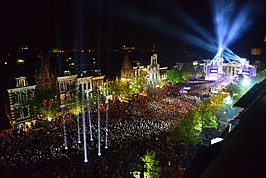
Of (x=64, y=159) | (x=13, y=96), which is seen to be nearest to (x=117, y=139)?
(x=64, y=159)

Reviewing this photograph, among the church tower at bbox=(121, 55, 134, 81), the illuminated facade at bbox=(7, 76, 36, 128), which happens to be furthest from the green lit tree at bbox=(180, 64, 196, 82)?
the illuminated facade at bbox=(7, 76, 36, 128)

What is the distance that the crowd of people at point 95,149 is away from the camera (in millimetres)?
17000

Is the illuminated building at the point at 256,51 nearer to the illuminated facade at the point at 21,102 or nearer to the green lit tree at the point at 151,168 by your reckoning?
the green lit tree at the point at 151,168

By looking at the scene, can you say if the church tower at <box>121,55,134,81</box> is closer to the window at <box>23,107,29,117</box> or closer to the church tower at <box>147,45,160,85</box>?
the church tower at <box>147,45,160,85</box>

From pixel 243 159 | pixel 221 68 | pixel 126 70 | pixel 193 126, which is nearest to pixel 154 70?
pixel 126 70

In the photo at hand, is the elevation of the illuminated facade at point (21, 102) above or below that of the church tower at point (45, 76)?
below

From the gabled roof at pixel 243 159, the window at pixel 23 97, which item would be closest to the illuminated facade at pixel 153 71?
the window at pixel 23 97

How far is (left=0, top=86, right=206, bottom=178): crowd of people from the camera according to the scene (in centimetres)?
1700

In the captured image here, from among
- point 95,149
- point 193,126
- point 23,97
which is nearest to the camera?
point 95,149

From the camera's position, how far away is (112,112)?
99.2 ft

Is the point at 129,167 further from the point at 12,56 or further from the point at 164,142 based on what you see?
the point at 12,56

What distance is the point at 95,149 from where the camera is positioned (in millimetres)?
21094

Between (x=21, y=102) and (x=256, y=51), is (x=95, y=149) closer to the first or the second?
(x=21, y=102)

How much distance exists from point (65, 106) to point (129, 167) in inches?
786
